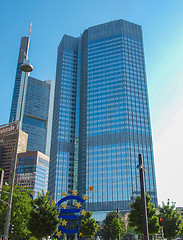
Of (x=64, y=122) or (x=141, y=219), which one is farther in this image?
(x=64, y=122)

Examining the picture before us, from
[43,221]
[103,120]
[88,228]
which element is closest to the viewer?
[43,221]

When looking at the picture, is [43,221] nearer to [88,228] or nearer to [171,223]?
[88,228]

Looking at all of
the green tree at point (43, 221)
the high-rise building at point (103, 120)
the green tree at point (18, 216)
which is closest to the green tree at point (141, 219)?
the green tree at point (43, 221)

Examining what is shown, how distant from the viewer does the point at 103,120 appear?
133m

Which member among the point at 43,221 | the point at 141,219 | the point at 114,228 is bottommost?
the point at 114,228

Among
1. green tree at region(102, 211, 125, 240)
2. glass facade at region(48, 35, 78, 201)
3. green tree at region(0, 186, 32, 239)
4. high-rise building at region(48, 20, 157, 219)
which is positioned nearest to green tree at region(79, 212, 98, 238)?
green tree at region(102, 211, 125, 240)

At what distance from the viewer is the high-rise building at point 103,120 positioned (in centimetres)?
12044

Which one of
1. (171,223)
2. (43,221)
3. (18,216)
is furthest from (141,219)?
(18,216)

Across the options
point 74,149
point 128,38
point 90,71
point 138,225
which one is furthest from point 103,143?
point 138,225

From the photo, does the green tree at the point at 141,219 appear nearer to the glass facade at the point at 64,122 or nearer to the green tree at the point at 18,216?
the green tree at the point at 18,216

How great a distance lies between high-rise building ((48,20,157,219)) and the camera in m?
120

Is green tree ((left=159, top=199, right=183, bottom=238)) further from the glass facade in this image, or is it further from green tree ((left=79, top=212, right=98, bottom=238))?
the glass facade

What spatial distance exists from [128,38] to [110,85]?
34005 mm

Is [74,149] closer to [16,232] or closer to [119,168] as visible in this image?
[119,168]
